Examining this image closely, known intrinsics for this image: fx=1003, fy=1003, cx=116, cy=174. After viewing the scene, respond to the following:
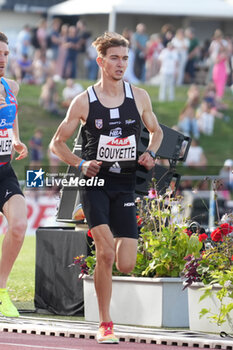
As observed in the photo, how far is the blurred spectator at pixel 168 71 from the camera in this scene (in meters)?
27.1

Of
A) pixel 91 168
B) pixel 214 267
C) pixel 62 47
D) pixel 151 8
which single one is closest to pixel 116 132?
→ pixel 91 168

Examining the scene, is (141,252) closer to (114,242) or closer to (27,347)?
(114,242)

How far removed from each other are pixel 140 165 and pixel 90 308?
178 cm

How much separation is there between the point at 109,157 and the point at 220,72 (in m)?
22.0

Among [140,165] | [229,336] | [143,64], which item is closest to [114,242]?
[140,165]

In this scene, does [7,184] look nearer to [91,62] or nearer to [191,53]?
[91,62]

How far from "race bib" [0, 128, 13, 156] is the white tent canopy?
19692 mm

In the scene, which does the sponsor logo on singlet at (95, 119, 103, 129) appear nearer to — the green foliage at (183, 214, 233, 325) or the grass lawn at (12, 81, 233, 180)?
the green foliage at (183, 214, 233, 325)

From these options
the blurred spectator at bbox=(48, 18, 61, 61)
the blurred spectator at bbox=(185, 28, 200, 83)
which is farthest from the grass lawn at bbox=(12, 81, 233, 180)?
the blurred spectator at bbox=(48, 18, 61, 61)

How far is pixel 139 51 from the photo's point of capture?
27.3m

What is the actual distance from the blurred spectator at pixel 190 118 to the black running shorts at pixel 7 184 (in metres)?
19.4

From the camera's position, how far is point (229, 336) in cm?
750

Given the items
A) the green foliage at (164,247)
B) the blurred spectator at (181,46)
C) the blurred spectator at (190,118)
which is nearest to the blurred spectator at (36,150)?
the blurred spectator at (190,118)

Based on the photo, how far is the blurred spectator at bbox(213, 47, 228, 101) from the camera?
2833 cm
